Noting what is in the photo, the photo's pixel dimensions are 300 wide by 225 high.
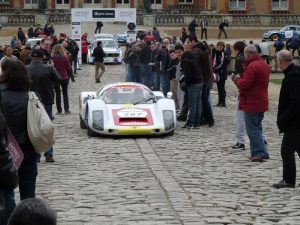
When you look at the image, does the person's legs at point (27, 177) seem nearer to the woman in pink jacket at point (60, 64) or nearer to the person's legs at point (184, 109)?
the person's legs at point (184, 109)

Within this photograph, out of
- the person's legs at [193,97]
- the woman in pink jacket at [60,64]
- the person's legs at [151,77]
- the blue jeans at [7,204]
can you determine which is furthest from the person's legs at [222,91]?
the blue jeans at [7,204]

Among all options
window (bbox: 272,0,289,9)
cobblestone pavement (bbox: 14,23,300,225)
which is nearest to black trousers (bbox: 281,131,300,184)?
cobblestone pavement (bbox: 14,23,300,225)

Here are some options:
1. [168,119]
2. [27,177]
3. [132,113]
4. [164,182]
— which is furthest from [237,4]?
[27,177]

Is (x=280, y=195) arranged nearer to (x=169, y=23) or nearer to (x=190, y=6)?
(x=169, y=23)

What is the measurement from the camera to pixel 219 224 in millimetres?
9938

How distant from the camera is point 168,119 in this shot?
732 inches

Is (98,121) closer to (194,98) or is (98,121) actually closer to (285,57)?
(194,98)

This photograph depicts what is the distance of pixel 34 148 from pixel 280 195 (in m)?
4.17

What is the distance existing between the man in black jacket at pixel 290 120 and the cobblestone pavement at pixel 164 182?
0.29 m

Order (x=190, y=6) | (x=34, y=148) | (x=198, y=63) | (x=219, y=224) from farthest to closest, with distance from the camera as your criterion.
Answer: (x=190, y=6) → (x=198, y=63) → (x=219, y=224) → (x=34, y=148)

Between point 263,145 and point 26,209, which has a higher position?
point 26,209

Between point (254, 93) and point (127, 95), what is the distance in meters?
5.46

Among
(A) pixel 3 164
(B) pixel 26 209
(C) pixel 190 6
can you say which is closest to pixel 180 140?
(A) pixel 3 164

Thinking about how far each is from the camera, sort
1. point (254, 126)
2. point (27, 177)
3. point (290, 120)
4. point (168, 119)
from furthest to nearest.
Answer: point (168, 119)
point (254, 126)
point (290, 120)
point (27, 177)
